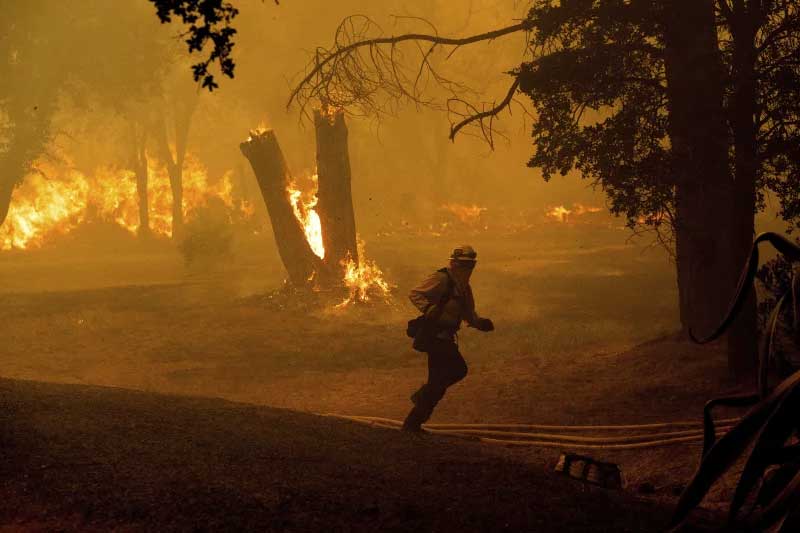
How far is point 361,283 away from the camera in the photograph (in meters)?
20.0

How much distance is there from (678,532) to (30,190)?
41.0 m

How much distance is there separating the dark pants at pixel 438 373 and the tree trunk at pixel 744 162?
11.0 feet

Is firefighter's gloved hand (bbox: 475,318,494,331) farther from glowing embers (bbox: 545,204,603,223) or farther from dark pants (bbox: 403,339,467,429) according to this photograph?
glowing embers (bbox: 545,204,603,223)

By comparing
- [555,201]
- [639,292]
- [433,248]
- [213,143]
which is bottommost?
[639,292]

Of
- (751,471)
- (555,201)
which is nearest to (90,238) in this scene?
(555,201)

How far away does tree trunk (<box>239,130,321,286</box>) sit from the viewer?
2042cm

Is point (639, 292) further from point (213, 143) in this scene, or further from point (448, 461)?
point (213, 143)

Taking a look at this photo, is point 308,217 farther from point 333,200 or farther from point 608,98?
point 608,98

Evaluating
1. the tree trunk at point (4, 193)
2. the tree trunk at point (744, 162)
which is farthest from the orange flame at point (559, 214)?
the tree trunk at point (744, 162)

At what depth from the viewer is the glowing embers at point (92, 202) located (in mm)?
39625

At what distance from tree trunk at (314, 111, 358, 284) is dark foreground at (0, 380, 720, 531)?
41.8 feet

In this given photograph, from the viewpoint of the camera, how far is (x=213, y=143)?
63469 mm

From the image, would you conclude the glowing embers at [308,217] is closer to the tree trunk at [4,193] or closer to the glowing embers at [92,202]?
the tree trunk at [4,193]

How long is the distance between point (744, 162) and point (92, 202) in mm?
39518
